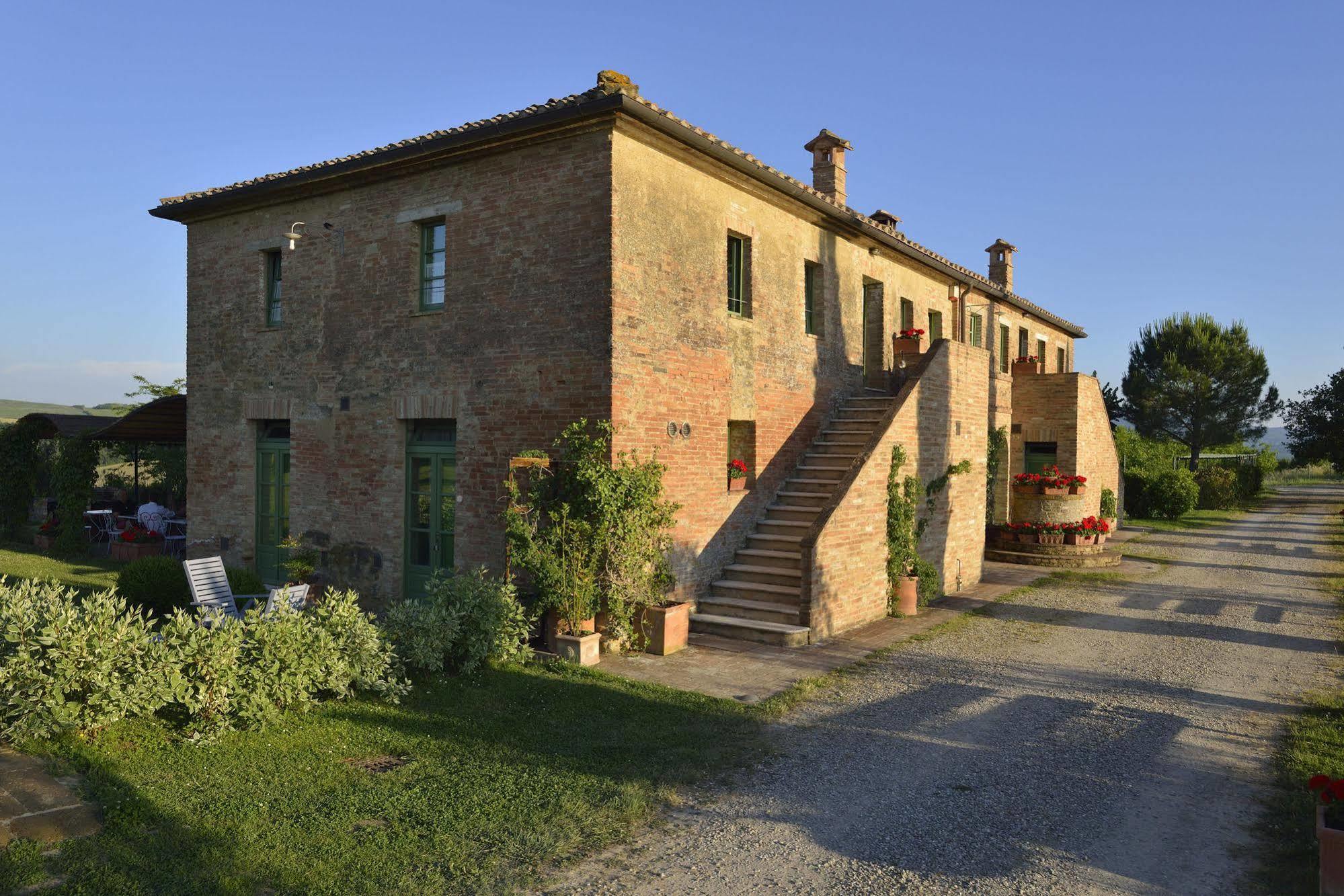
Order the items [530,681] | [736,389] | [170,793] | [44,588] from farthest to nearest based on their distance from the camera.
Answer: [736,389], [530,681], [44,588], [170,793]

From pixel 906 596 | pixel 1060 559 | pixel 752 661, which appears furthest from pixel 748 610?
pixel 1060 559

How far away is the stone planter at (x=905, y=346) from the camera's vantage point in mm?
14680

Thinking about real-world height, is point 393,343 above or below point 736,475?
above

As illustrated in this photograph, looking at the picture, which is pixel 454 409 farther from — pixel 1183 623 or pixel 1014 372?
pixel 1014 372

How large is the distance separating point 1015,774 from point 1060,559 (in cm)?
1186

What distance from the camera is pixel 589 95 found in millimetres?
8609

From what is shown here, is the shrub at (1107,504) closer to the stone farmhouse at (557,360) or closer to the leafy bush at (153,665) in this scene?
the stone farmhouse at (557,360)

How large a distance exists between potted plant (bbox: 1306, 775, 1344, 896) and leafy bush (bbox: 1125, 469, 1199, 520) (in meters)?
27.1

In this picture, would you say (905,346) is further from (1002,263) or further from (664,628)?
(1002,263)

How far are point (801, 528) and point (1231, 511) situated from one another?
29908 mm

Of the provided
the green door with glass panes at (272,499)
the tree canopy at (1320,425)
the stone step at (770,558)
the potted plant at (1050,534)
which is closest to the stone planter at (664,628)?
the stone step at (770,558)

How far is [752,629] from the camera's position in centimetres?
937

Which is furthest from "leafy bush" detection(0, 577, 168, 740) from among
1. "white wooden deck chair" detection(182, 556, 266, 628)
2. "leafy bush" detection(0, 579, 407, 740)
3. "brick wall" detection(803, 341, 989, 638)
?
"brick wall" detection(803, 341, 989, 638)

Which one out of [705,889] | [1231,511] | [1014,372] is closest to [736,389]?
[705,889]
